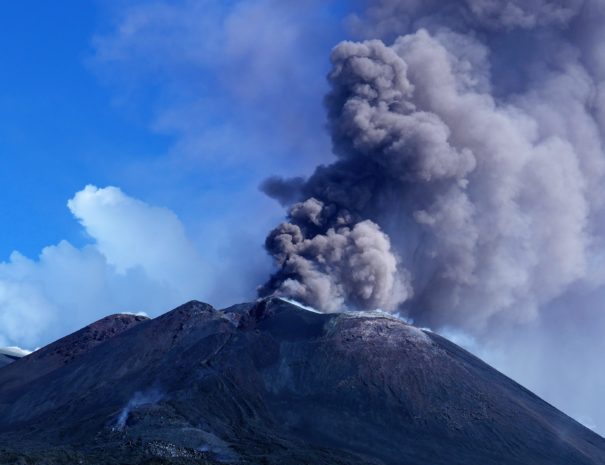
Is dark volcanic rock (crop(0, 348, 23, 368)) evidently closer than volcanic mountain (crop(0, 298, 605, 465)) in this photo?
No

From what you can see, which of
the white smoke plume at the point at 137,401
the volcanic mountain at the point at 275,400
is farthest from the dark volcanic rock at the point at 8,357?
the white smoke plume at the point at 137,401

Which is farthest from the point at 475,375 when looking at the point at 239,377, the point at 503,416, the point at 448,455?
the point at 239,377

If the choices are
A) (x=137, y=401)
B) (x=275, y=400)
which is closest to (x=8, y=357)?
(x=137, y=401)

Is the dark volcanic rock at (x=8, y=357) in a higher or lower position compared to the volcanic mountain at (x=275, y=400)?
higher

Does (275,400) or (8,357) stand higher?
(8,357)

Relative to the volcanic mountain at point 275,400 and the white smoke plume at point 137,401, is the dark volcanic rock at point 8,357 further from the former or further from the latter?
the white smoke plume at point 137,401

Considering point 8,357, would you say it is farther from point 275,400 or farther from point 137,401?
point 275,400

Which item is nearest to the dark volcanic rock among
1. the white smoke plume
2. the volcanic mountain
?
the volcanic mountain

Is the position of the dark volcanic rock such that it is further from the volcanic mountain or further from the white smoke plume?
the white smoke plume

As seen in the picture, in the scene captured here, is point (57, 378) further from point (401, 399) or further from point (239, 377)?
point (401, 399)

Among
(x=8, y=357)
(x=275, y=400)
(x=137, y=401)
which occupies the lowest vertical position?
(x=137, y=401)
